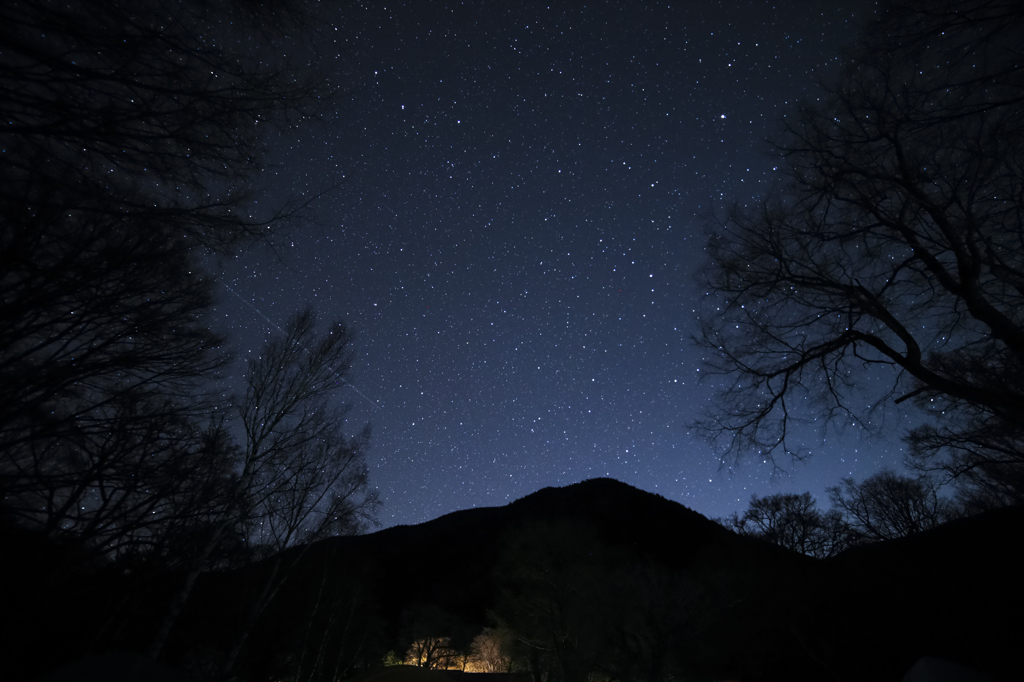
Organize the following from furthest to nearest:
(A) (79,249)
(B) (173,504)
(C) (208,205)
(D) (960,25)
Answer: (B) (173,504), (D) (960,25), (A) (79,249), (C) (208,205)

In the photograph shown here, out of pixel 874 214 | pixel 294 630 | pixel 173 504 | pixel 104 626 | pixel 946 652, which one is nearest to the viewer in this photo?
pixel 173 504

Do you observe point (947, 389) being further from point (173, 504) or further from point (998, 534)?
point (998, 534)

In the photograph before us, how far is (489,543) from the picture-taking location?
50031 mm

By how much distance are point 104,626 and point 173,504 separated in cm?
736

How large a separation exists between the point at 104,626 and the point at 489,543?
4685 cm

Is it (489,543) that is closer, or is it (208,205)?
(208,205)

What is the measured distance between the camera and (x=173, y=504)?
15.4 ft

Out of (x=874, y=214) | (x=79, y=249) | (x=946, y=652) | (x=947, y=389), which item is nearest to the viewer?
(x=79, y=249)

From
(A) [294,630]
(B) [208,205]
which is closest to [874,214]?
(B) [208,205]

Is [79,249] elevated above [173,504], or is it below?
above

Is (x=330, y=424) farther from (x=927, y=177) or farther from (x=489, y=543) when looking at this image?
(x=489, y=543)

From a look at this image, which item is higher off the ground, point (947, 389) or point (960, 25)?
point (960, 25)

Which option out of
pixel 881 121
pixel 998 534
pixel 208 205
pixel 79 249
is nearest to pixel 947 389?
pixel 881 121

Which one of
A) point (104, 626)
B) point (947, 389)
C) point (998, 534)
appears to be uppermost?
point (998, 534)
